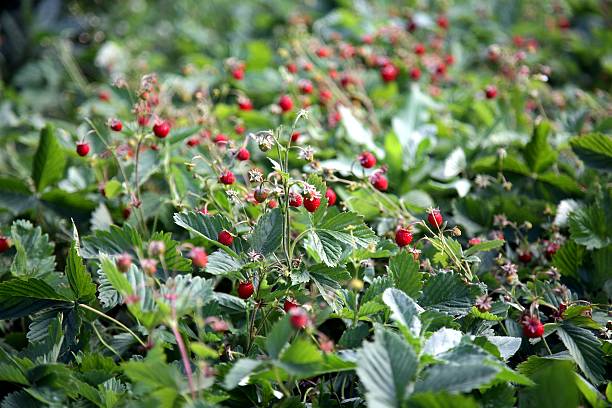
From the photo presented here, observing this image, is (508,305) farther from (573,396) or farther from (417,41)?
(417,41)

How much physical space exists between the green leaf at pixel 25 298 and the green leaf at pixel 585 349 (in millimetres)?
1059

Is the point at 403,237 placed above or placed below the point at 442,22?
above

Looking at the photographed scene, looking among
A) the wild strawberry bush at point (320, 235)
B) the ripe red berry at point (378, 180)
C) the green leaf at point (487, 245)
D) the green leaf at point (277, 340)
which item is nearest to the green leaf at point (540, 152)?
the wild strawberry bush at point (320, 235)

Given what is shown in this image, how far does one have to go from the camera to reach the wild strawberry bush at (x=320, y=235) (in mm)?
1179

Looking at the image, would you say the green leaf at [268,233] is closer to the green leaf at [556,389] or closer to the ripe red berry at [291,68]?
the green leaf at [556,389]

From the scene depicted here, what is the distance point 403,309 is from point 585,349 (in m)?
0.43

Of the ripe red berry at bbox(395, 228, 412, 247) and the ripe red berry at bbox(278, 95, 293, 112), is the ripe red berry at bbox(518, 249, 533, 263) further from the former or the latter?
the ripe red berry at bbox(278, 95, 293, 112)

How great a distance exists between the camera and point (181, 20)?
3635mm

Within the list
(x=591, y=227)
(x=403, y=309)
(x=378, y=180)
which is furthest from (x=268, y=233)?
(x=591, y=227)

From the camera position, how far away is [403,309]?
1249mm

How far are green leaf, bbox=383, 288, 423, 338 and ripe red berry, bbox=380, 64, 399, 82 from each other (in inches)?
56.8

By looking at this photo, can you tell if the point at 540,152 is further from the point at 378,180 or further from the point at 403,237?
the point at 403,237

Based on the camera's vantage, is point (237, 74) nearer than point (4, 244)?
No

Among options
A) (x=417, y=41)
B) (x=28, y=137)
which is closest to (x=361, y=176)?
(x=28, y=137)
